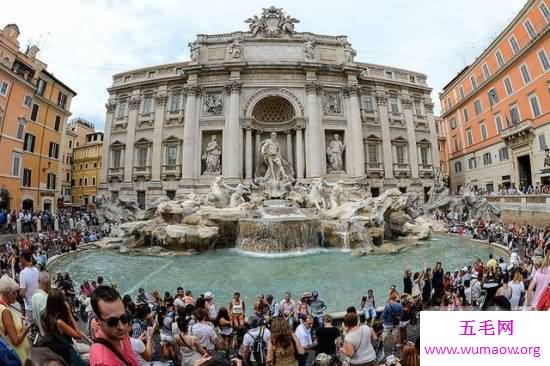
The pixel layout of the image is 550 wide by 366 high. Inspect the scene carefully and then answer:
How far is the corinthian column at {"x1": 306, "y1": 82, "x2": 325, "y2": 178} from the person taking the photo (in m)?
22.8

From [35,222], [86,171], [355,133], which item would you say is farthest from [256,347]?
[86,171]

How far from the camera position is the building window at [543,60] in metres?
19.8

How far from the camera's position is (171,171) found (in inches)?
949

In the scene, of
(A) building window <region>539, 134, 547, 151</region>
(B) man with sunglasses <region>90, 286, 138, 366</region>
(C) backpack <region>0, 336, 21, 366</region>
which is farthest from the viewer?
(A) building window <region>539, 134, 547, 151</region>

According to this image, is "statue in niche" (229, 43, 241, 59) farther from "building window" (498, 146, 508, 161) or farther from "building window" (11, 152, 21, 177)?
"building window" (498, 146, 508, 161)

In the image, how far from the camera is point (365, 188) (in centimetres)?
2344

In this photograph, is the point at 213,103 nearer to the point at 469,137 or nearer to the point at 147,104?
the point at 147,104

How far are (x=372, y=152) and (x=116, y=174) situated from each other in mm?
22178

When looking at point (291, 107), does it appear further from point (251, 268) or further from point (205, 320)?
point (205, 320)

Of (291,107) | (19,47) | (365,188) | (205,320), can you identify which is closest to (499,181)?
(365,188)

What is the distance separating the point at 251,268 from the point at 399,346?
6.59m

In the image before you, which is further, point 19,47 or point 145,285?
point 19,47

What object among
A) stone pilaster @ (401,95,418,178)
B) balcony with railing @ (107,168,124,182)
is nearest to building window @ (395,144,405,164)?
stone pilaster @ (401,95,418,178)

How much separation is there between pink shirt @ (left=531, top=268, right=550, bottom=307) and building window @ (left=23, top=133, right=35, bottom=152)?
1063 inches
